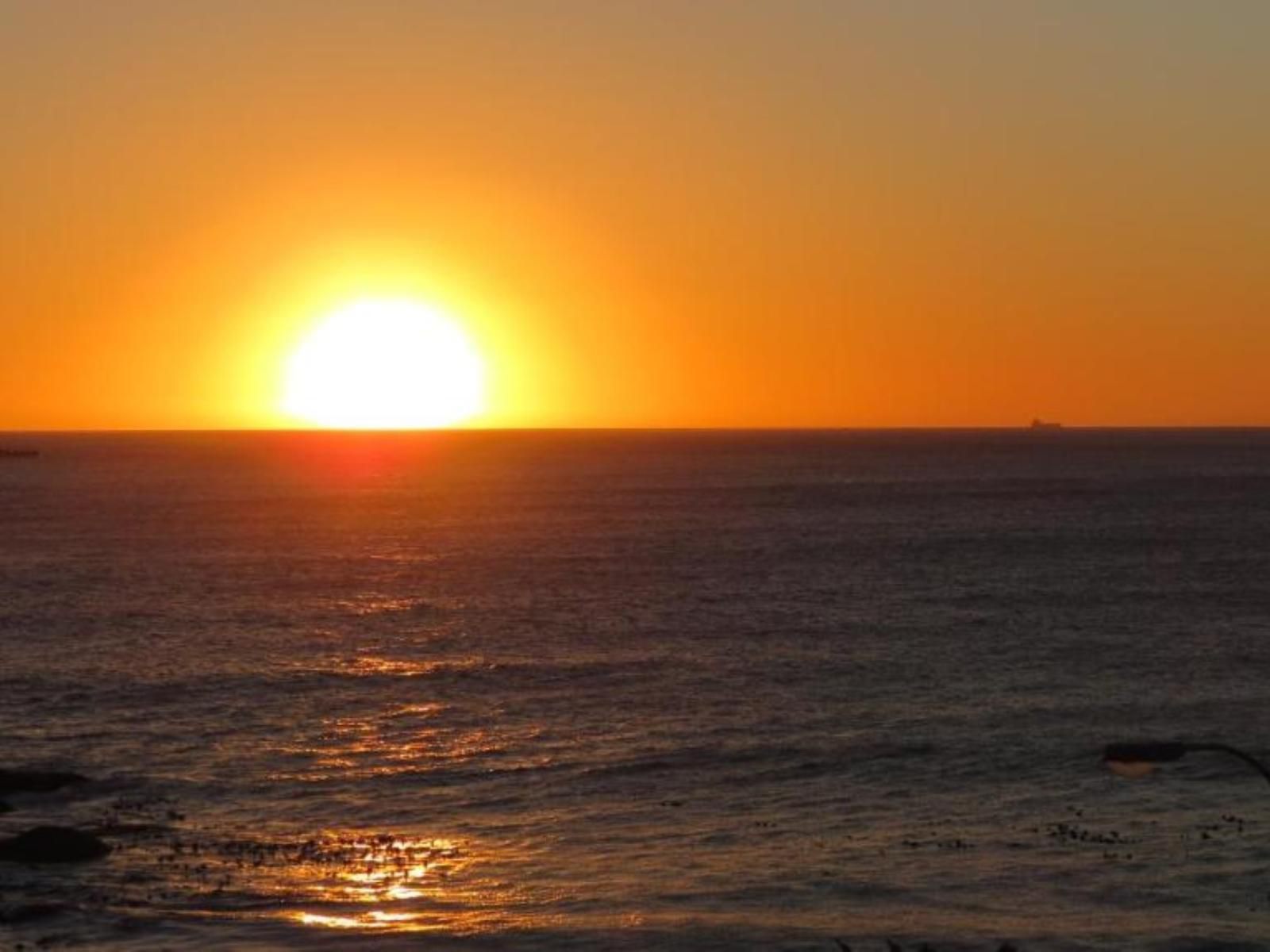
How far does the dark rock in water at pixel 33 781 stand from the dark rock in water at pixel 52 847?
5.94m

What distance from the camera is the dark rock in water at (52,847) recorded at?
→ 44.6 meters

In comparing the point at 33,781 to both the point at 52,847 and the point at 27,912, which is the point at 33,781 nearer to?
the point at 52,847

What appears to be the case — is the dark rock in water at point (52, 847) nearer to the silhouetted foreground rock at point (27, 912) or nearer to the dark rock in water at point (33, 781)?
the silhouetted foreground rock at point (27, 912)

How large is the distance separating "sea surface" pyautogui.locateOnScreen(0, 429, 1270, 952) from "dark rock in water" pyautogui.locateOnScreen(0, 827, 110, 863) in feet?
2.07

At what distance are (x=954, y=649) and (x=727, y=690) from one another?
16120 millimetres

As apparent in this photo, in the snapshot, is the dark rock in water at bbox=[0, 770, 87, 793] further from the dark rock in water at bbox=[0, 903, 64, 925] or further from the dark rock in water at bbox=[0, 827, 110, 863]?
the dark rock in water at bbox=[0, 903, 64, 925]

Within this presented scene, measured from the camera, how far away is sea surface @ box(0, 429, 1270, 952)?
131 ft

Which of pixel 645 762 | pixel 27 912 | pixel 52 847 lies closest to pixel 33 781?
pixel 52 847

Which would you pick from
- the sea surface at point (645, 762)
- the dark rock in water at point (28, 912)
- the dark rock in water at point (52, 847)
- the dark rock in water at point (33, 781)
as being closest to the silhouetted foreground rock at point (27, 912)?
the dark rock in water at point (28, 912)

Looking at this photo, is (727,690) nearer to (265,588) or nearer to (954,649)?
(954,649)

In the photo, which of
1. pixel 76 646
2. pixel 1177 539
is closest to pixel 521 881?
pixel 76 646

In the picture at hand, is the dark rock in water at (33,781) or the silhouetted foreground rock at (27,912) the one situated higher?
the dark rock in water at (33,781)

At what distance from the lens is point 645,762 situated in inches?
2180

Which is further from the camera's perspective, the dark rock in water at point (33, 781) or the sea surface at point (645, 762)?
the dark rock in water at point (33, 781)
